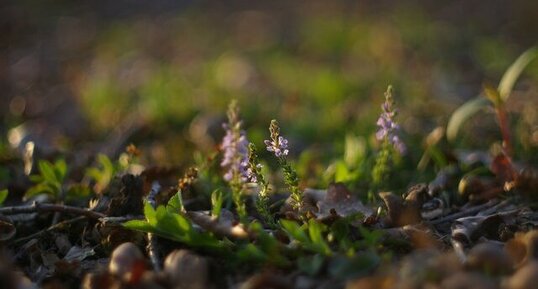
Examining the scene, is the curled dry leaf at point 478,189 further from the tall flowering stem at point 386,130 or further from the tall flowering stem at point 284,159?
the tall flowering stem at point 284,159

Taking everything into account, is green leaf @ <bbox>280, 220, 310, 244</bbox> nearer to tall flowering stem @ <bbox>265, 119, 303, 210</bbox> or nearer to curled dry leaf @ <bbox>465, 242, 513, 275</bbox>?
tall flowering stem @ <bbox>265, 119, 303, 210</bbox>

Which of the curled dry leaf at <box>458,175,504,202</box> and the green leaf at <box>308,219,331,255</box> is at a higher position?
the green leaf at <box>308,219,331,255</box>

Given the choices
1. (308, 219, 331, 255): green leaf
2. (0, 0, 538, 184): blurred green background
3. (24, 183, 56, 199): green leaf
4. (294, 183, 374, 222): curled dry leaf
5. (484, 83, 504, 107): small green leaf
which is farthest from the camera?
(0, 0, 538, 184): blurred green background

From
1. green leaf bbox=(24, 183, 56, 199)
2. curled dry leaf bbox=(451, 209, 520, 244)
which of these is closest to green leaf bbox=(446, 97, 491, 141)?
curled dry leaf bbox=(451, 209, 520, 244)

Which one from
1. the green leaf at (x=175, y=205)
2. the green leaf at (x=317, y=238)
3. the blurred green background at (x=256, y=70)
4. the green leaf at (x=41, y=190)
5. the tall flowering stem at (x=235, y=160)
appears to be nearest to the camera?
the green leaf at (x=317, y=238)

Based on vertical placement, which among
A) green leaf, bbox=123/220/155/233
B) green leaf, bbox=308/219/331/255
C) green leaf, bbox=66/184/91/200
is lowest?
green leaf, bbox=66/184/91/200

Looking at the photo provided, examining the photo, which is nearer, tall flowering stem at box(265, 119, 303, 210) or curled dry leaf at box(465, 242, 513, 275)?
curled dry leaf at box(465, 242, 513, 275)

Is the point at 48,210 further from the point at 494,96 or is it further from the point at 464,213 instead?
the point at 494,96

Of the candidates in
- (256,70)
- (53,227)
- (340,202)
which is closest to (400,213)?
(340,202)

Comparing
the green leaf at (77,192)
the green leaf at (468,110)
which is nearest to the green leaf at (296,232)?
the green leaf at (77,192)

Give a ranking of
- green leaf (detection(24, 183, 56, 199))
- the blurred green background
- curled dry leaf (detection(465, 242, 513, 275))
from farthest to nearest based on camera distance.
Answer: the blurred green background
green leaf (detection(24, 183, 56, 199))
curled dry leaf (detection(465, 242, 513, 275))
